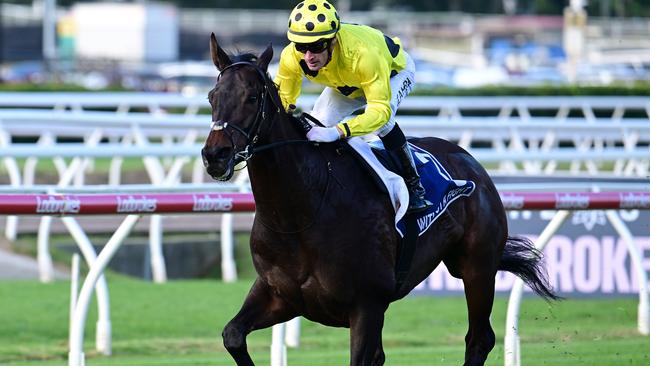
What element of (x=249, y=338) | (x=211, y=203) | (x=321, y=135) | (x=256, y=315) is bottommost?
(x=249, y=338)

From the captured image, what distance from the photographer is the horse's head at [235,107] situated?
4.73 m

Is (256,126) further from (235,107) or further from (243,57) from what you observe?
(243,57)

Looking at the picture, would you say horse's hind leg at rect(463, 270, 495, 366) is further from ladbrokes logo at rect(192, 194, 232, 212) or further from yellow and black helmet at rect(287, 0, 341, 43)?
yellow and black helmet at rect(287, 0, 341, 43)

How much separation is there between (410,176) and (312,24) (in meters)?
0.89

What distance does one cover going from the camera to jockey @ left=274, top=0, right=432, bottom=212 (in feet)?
17.6

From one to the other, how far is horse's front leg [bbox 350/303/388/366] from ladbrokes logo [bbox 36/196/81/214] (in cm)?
148

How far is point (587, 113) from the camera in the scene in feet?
51.1

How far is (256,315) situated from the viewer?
5547 mm

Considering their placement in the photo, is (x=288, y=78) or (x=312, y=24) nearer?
(x=312, y=24)

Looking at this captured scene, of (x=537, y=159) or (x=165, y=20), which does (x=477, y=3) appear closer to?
(x=165, y=20)

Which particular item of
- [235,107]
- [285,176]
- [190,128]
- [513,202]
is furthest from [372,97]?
[190,128]

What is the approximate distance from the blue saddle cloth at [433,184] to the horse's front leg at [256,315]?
1.98 feet

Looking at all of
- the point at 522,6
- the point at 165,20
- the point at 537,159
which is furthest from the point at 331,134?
the point at 522,6

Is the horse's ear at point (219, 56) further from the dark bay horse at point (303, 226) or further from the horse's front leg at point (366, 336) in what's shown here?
the horse's front leg at point (366, 336)
